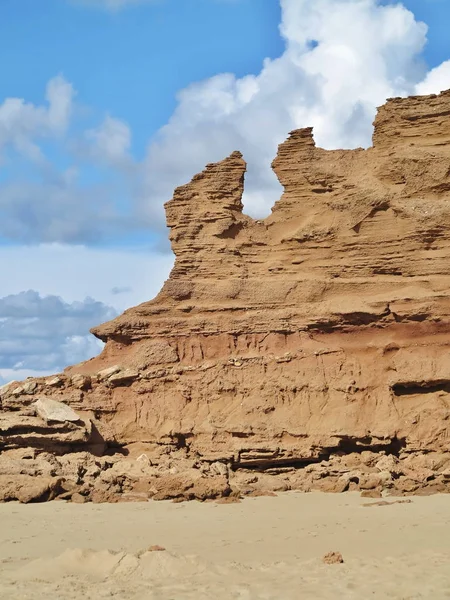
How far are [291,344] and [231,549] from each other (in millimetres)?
7894

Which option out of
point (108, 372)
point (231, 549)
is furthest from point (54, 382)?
point (231, 549)

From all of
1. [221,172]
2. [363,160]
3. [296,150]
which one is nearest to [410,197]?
[363,160]

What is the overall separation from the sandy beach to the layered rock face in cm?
190

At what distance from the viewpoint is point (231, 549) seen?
11781mm

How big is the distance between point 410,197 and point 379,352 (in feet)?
12.1

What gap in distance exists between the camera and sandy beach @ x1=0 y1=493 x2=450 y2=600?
30.7ft

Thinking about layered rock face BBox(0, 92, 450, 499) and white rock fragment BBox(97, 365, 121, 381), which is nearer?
layered rock face BBox(0, 92, 450, 499)

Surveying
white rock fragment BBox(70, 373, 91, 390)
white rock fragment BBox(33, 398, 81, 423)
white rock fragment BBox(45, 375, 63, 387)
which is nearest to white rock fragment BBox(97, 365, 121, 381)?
white rock fragment BBox(70, 373, 91, 390)

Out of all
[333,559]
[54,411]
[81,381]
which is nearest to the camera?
[333,559]

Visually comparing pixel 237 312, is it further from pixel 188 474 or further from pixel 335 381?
pixel 188 474

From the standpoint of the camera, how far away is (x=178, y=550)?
38.5 feet

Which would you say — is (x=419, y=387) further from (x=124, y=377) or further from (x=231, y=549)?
(x=231, y=549)

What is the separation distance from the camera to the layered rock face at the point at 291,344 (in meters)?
17.8

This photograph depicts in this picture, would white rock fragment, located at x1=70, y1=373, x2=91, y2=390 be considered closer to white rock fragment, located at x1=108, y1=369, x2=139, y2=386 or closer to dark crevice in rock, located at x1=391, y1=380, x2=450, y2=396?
white rock fragment, located at x1=108, y1=369, x2=139, y2=386
